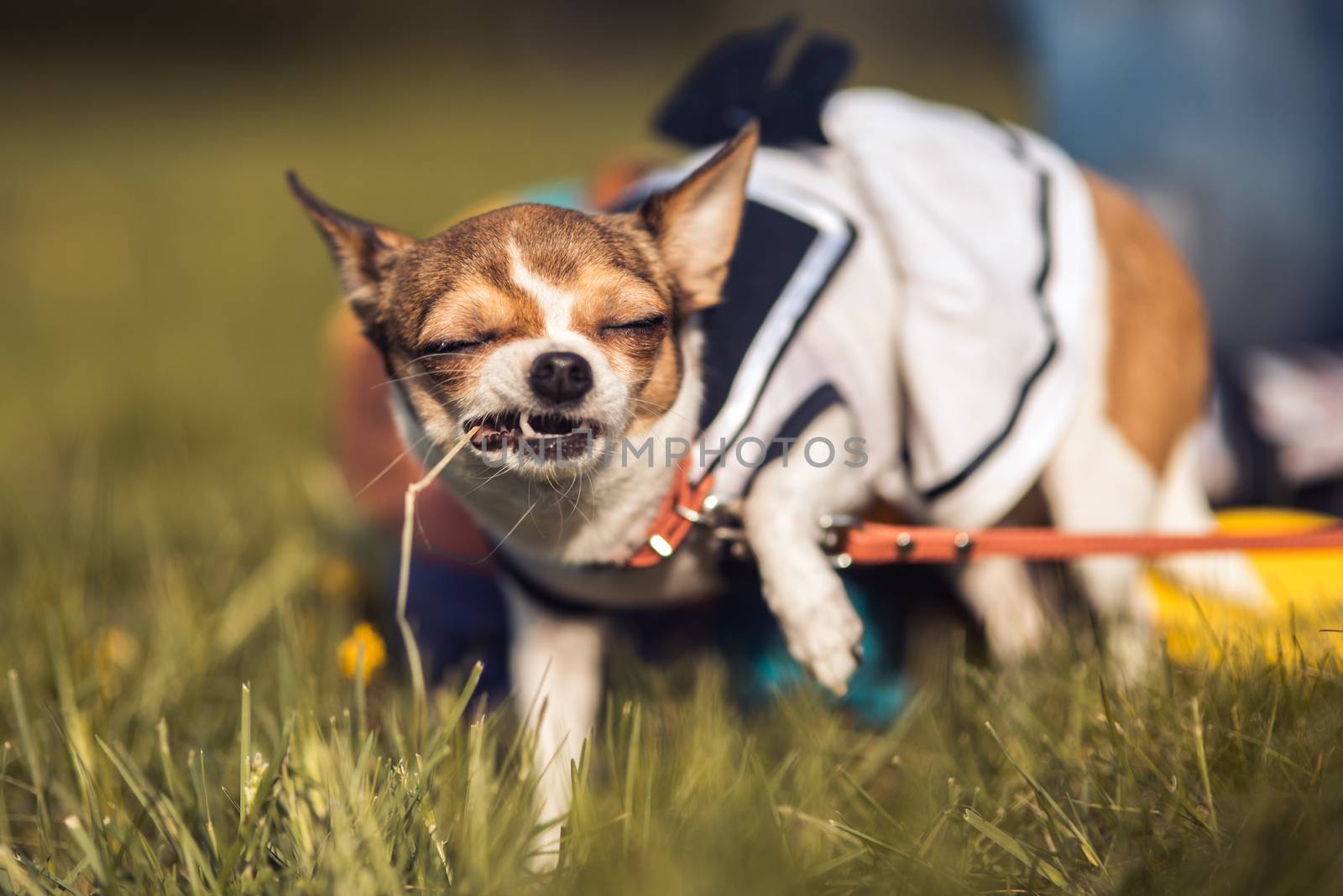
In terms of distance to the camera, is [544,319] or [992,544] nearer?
[544,319]

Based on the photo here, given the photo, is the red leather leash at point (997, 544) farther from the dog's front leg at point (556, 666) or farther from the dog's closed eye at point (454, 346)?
the dog's closed eye at point (454, 346)

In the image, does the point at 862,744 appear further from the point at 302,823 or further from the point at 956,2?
the point at 956,2

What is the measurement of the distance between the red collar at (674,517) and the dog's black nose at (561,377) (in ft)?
1.17

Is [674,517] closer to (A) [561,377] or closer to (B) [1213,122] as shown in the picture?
(A) [561,377]

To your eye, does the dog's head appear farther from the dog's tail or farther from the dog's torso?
the dog's tail

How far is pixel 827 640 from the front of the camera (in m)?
1.75

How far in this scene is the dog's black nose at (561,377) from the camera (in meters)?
1.56

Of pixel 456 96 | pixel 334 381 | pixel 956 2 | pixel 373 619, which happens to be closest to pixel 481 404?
pixel 373 619

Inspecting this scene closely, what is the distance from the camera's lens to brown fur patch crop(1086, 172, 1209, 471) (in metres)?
2.33

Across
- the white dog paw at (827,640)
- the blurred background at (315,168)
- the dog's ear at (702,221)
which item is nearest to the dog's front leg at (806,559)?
the white dog paw at (827,640)

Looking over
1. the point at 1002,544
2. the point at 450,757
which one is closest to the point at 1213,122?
the point at 1002,544

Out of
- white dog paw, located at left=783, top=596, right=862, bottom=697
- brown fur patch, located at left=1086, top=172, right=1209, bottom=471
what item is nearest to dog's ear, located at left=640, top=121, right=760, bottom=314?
white dog paw, located at left=783, top=596, right=862, bottom=697

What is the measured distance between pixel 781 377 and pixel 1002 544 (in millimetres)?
490

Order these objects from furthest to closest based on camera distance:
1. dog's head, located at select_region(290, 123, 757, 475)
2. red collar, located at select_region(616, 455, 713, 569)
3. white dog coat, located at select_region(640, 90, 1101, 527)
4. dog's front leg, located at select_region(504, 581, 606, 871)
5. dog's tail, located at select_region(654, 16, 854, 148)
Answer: dog's tail, located at select_region(654, 16, 854, 148) < dog's front leg, located at select_region(504, 581, 606, 871) < white dog coat, located at select_region(640, 90, 1101, 527) < red collar, located at select_region(616, 455, 713, 569) < dog's head, located at select_region(290, 123, 757, 475)
